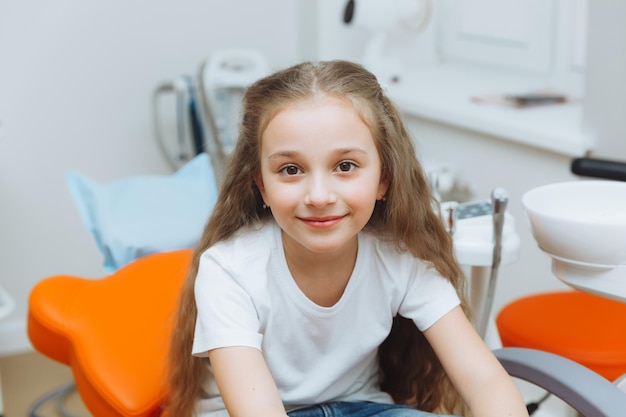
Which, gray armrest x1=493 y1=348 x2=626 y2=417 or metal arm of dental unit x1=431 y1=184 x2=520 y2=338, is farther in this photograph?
metal arm of dental unit x1=431 y1=184 x2=520 y2=338

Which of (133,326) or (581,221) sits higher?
(581,221)

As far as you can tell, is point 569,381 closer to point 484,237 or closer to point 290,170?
point 484,237

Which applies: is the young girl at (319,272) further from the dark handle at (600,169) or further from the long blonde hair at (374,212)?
the dark handle at (600,169)

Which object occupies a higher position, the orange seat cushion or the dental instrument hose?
the dental instrument hose

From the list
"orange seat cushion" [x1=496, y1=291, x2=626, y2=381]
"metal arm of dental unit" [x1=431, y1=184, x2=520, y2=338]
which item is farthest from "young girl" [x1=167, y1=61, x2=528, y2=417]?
"orange seat cushion" [x1=496, y1=291, x2=626, y2=381]

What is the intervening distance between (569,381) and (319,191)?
449 millimetres

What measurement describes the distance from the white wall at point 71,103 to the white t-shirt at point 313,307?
1.64 m

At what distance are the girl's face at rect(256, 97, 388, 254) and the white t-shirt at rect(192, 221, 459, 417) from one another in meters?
0.11

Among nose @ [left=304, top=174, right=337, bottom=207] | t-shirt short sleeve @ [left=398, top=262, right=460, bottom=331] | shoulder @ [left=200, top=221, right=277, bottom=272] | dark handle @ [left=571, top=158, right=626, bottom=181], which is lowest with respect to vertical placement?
t-shirt short sleeve @ [left=398, top=262, right=460, bottom=331]

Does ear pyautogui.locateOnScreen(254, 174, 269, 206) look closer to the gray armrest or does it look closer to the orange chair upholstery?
the orange chair upholstery

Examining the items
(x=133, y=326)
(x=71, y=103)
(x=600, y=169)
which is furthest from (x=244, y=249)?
(x=71, y=103)

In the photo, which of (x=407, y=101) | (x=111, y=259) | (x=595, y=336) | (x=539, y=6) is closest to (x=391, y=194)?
(x=595, y=336)

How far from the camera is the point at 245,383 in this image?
115cm

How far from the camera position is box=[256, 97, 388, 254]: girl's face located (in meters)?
1.14
